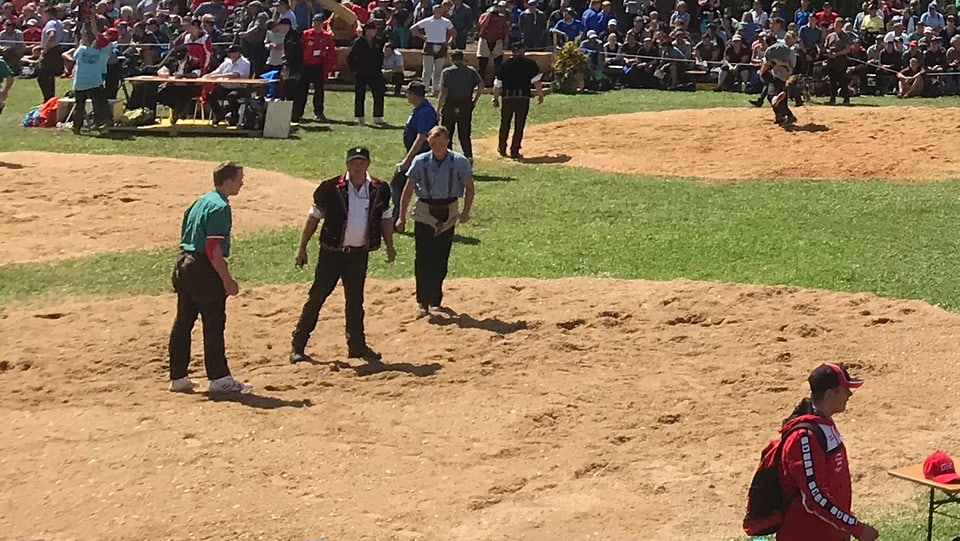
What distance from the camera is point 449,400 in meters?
12.7

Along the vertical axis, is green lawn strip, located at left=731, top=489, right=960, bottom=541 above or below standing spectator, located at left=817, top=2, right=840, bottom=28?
below

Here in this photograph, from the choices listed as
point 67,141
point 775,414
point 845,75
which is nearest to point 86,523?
point 775,414

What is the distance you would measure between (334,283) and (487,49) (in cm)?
1911

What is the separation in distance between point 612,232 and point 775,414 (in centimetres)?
758

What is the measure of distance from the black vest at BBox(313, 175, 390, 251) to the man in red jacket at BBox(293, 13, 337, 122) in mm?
15608

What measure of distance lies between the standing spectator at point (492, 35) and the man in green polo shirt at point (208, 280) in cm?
1947

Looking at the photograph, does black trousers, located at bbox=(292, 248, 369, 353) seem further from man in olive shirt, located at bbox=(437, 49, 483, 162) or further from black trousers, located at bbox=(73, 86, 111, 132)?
black trousers, located at bbox=(73, 86, 111, 132)

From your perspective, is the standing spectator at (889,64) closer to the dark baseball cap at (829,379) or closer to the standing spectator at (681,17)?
the standing spectator at (681,17)

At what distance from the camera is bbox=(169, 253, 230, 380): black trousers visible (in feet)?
40.8

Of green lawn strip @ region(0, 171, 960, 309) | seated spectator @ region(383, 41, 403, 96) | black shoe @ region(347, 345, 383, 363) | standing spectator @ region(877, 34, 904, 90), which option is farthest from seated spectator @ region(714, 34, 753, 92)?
black shoe @ region(347, 345, 383, 363)

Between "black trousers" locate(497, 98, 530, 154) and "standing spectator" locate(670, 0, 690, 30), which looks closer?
"black trousers" locate(497, 98, 530, 154)

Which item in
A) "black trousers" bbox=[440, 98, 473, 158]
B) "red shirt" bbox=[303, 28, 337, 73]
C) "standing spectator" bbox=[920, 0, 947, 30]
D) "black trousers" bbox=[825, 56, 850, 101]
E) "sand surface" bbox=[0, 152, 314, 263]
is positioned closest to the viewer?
"sand surface" bbox=[0, 152, 314, 263]

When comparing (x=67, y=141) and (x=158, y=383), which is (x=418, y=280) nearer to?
(x=158, y=383)

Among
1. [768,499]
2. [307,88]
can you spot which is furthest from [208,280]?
[307,88]
